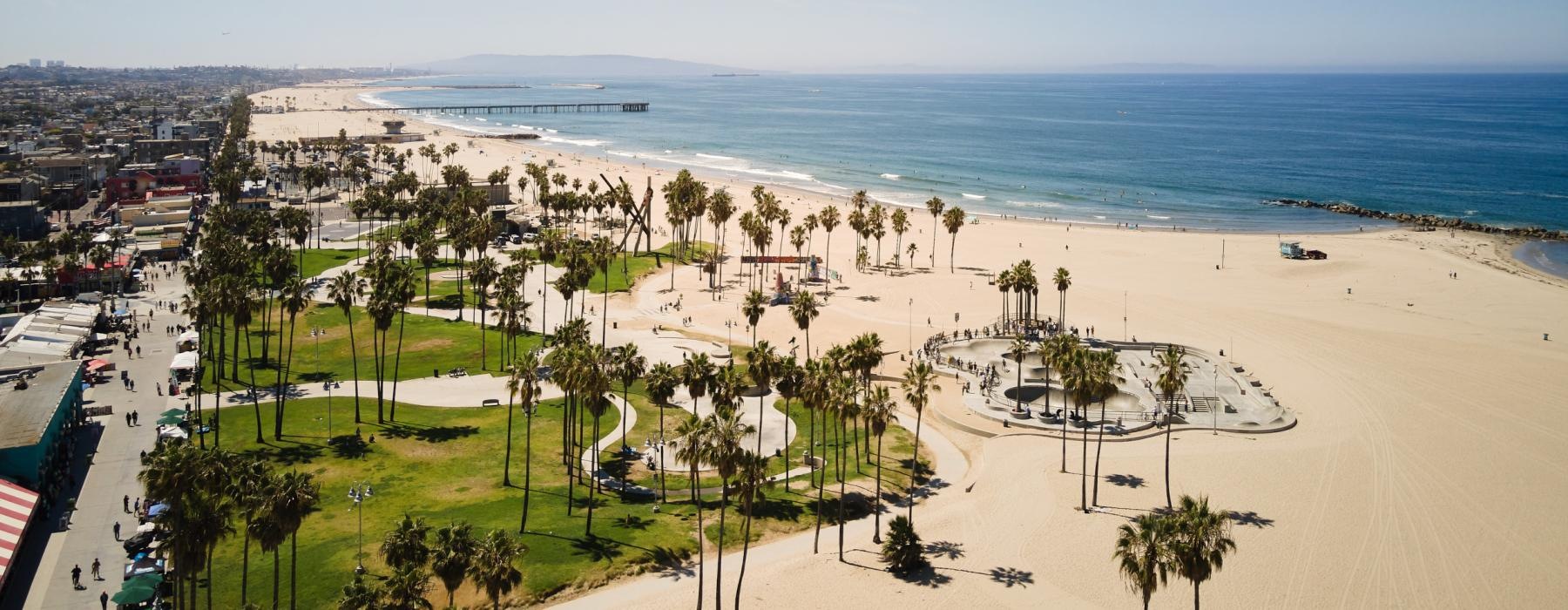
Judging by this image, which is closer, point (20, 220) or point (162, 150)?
point (20, 220)

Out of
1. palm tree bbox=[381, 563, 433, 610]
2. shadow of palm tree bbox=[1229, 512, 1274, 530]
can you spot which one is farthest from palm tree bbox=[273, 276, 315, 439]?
shadow of palm tree bbox=[1229, 512, 1274, 530]

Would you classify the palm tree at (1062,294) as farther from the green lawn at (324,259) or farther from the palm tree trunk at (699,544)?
the green lawn at (324,259)

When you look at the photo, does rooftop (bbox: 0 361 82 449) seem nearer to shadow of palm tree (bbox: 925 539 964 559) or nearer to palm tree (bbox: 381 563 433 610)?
palm tree (bbox: 381 563 433 610)

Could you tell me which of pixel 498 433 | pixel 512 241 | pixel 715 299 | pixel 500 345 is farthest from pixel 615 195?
pixel 498 433

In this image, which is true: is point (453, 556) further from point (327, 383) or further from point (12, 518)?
point (327, 383)

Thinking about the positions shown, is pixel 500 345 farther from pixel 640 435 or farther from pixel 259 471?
pixel 259 471

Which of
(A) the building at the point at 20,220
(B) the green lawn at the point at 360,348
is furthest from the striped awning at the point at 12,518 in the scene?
(A) the building at the point at 20,220

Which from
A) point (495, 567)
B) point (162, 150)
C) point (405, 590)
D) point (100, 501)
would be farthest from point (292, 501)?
point (162, 150)
